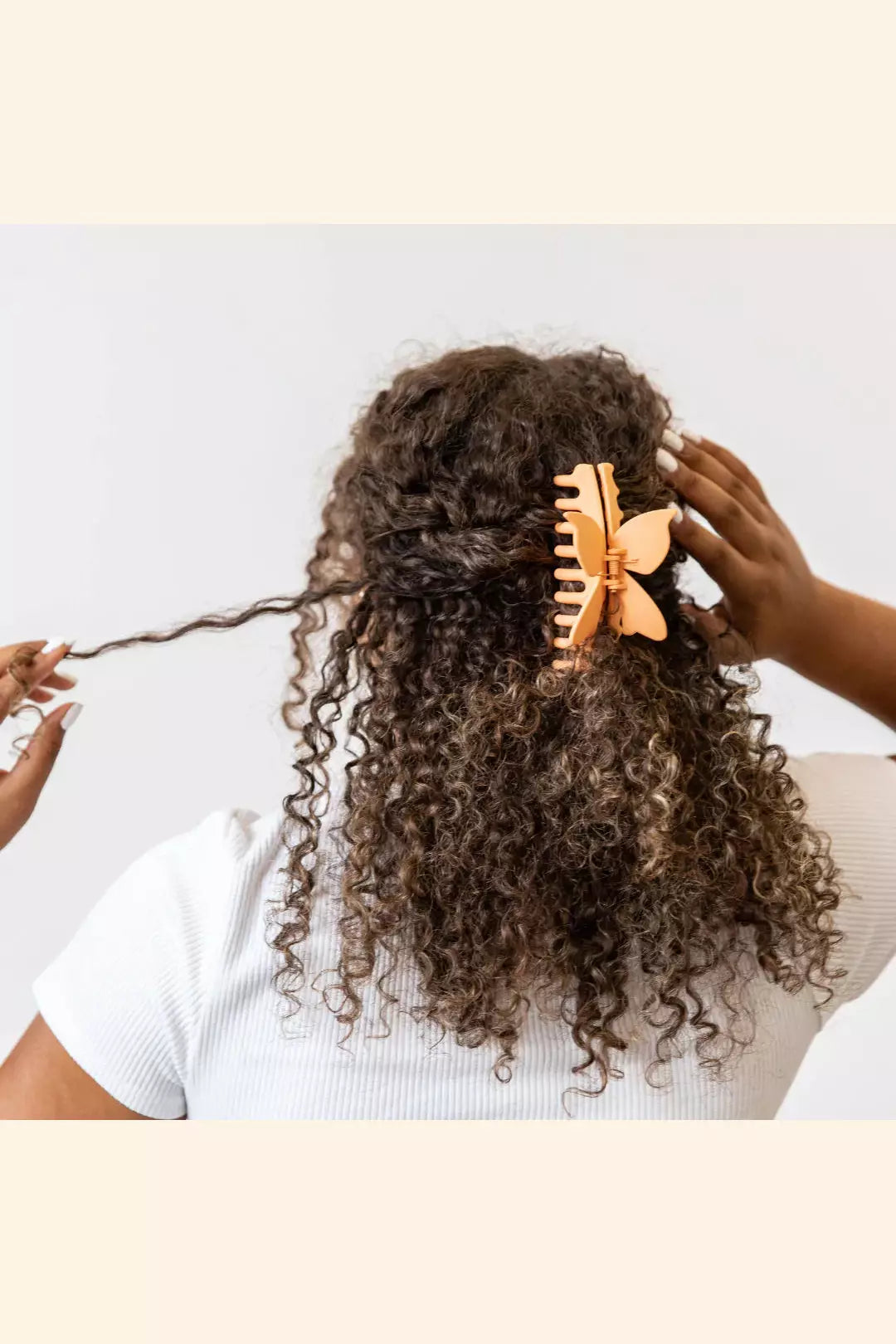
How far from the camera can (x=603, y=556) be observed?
0.82m

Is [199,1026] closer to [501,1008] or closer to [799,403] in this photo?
[501,1008]

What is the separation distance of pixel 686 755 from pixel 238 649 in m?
0.85

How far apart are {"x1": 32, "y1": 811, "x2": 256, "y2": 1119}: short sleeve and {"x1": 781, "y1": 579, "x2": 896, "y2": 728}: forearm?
59 centimetres

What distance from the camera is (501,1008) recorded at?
33.8 inches

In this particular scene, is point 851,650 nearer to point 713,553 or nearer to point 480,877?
point 713,553

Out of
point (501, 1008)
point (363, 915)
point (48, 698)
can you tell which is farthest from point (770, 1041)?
point (48, 698)

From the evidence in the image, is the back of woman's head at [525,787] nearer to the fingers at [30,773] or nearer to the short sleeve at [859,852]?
the short sleeve at [859,852]

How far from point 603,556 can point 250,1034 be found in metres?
0.45

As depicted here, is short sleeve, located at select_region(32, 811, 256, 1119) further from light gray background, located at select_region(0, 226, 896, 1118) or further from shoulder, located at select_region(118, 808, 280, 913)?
light gray background, located at select_region(0, 226, 896, 1118)

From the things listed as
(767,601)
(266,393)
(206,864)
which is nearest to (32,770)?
(206,864)

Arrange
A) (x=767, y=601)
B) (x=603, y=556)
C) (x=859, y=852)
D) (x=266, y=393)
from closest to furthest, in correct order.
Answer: (x=603, y=556)
(x=859, y=852)
(x=767, y=601)
(x=266, y=393)

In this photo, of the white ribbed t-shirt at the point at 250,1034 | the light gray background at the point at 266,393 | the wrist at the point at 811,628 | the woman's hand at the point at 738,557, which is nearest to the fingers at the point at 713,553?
the woman's hand at the point at 738,557

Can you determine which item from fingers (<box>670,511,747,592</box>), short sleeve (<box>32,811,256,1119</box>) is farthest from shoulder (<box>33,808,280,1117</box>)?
fingers (<box>670,511,747,592</box>)

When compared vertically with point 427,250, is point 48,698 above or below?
below
